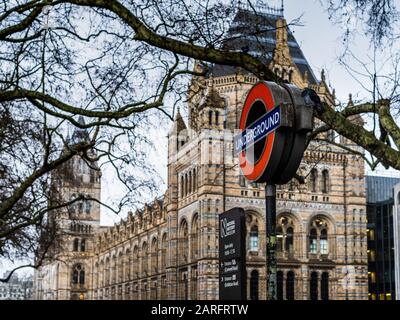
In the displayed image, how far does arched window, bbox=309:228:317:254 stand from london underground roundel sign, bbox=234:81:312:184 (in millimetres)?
60212

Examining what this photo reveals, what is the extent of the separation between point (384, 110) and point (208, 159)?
5114 cm

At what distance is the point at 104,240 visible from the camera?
108812 mm

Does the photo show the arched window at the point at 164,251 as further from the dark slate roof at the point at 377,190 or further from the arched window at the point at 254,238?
the dark slate roof at the point at 377,190

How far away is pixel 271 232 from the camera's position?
26.5 feet

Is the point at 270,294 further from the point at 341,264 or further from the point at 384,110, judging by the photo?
the point at 341,264

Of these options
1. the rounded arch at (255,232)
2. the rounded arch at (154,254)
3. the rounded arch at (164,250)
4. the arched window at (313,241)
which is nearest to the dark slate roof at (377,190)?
the arched window at (313,241)

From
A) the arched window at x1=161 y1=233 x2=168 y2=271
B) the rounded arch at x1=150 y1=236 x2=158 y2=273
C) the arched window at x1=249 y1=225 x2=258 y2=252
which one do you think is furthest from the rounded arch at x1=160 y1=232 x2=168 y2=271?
the arched window at x1=249 y1=225 x2=258 y2=252

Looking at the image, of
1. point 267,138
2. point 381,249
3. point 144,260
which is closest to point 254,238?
point 381,249

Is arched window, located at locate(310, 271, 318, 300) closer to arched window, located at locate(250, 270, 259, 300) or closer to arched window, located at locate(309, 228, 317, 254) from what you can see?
arched window, located at locate(309, 228, 317, 254)

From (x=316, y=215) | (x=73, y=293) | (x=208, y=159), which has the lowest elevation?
(x=73, y=293)

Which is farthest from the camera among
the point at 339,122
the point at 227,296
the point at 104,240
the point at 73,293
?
the point at 73,293

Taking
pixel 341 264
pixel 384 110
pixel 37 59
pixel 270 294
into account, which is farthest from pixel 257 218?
pixel 270 294

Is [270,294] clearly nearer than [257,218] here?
Yes

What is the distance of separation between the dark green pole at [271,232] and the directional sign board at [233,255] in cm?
28
